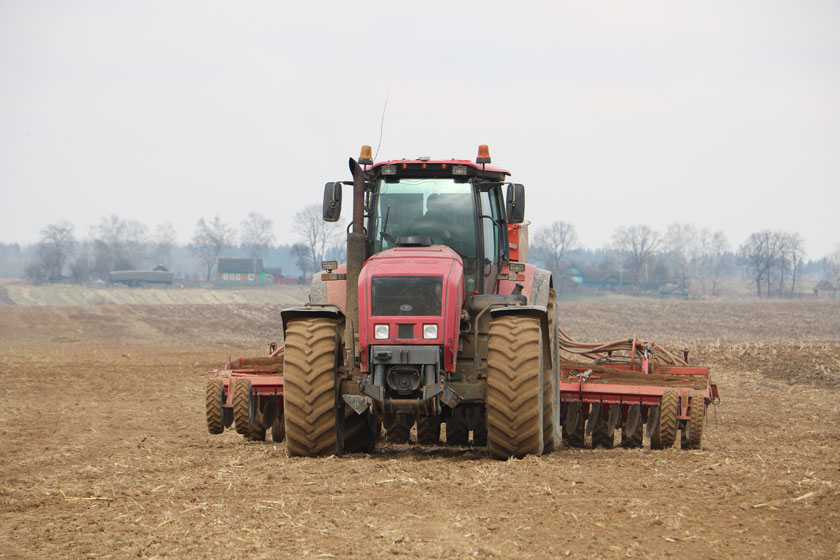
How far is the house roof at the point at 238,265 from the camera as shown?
108562 mm

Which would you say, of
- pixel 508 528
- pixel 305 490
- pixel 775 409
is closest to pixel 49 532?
pixel 305 490

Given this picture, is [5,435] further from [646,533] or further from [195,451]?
[646,533]

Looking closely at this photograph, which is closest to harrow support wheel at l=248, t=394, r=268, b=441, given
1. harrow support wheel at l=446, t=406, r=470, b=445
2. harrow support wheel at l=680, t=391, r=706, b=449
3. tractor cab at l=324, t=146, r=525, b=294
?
harrow support wheel at l=446, t=406, r=470, b=445

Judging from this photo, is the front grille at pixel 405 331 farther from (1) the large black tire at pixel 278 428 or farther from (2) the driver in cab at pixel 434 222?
(1) the large black tire at pixel 278 428

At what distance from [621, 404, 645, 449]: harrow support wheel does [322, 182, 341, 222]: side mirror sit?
4.23m

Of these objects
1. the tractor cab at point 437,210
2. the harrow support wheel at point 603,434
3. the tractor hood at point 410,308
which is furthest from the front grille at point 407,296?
the harrow support wheel at point 603,434

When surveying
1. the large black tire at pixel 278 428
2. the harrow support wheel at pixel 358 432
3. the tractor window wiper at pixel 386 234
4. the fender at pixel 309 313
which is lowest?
the large black tire at pixel 278 428

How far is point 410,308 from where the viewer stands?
353 inches

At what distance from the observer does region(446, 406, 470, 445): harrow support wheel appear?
10.8 m

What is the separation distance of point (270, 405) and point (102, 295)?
66954 mm

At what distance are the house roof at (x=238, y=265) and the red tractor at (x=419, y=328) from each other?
327 ft

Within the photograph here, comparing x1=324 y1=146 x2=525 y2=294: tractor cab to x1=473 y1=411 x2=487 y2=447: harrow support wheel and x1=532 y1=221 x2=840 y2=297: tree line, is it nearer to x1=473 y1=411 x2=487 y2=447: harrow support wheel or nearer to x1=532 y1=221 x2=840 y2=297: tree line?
x1=473 y1=411 x2=487 y2=447: harrow support wheel

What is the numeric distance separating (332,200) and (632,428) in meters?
4.61

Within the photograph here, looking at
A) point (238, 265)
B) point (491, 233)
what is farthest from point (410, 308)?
point (238, 265)
